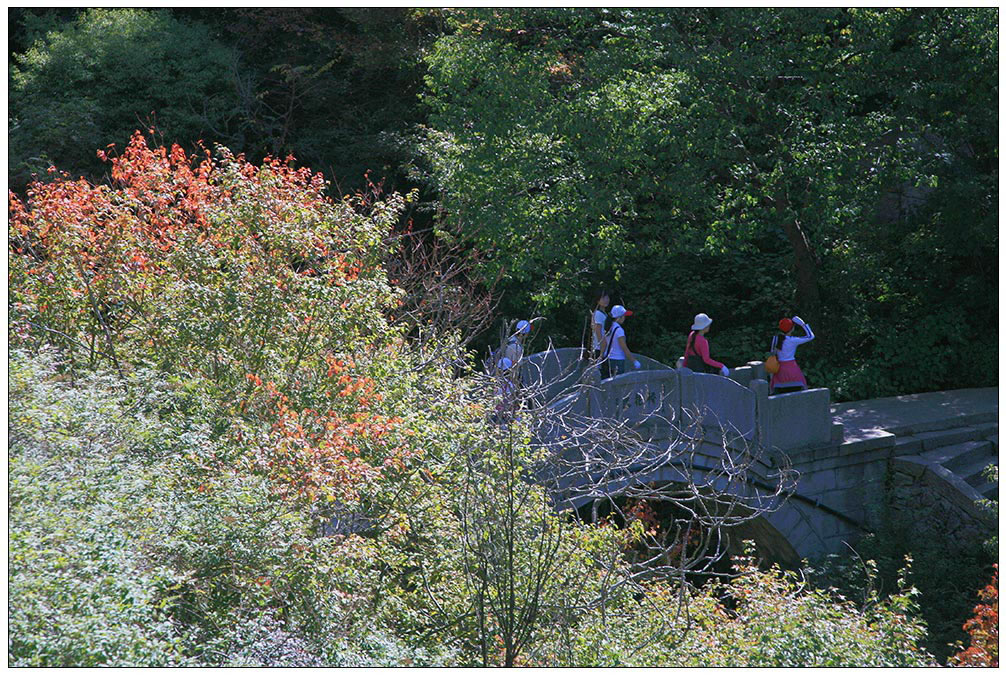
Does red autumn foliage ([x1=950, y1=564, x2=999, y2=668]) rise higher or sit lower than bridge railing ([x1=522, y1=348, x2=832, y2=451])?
lower

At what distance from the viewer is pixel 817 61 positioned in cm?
1379

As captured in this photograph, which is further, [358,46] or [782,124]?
[358,46]

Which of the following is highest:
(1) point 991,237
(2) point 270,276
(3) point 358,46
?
(3) point 358,46

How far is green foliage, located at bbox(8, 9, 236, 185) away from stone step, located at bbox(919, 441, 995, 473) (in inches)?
533

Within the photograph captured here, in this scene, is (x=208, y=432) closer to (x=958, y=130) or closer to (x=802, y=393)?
(x=802, y=393)

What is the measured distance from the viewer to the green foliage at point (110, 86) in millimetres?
18219

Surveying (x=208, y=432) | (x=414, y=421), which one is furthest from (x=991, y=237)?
(x=208, y=432)

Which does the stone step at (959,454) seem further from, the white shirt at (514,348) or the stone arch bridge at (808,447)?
the white shirt at (514,348)

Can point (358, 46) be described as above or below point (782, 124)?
above

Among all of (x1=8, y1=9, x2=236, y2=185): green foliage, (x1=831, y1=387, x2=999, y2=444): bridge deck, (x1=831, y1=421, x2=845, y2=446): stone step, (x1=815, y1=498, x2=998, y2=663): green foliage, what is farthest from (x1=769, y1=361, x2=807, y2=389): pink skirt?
(x1=8, y1=9, x2=236, y2=185): green foliage

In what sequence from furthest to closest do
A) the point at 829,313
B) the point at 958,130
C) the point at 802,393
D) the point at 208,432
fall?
the point at 829,313, the point at 958,130, the point at 802,393, the point at 208,432

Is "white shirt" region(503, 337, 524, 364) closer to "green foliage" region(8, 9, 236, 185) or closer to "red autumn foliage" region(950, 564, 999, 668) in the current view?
"red autumn foliage" region(950, 564, 999, 668)

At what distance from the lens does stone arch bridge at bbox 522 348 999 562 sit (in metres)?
11.1

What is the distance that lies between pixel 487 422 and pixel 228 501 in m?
2.63
